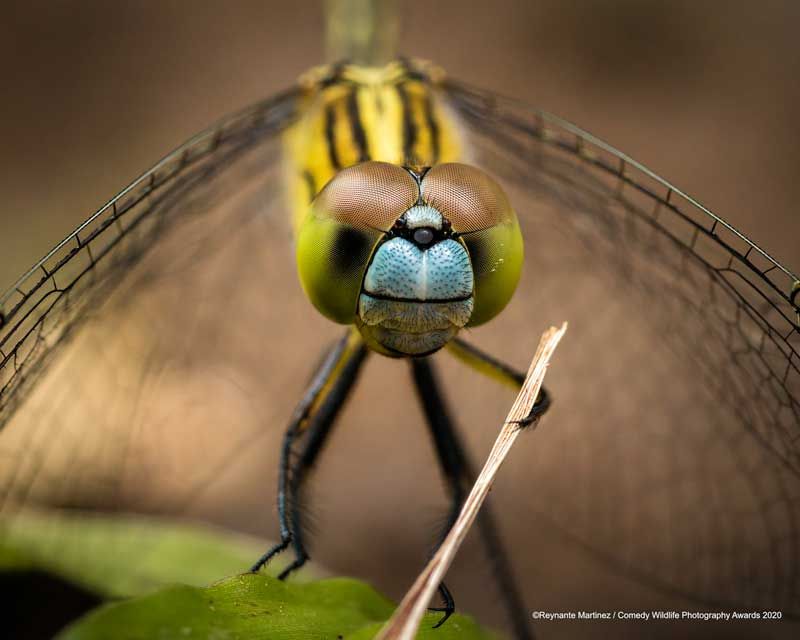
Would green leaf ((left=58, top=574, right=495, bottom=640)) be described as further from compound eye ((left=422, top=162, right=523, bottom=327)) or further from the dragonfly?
compound eye ((left=422, top=162, right=523, bottom=327))

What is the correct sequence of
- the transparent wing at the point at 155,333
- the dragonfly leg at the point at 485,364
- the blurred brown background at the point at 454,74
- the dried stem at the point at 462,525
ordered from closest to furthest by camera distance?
the dried stem at the point at 462,525 < the transparent wing at the point at 155,333 < the dragonfly leg at the point at 485,364 < the blurred brown background at the point at 454,74

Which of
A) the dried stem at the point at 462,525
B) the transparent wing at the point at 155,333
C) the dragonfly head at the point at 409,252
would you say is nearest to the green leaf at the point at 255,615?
the dried stem at the point at 462,525

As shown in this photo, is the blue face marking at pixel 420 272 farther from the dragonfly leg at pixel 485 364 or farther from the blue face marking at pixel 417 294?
the dragonfly leg at pixel 485 364

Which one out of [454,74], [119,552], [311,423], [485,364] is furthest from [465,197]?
[454,74]

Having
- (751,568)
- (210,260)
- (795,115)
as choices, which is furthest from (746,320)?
(795,115)

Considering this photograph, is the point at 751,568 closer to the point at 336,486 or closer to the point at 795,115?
the point at 336,486

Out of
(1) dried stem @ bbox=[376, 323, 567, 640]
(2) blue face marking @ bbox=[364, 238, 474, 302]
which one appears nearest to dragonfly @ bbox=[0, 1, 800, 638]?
(2) blue face marking @ bbox=[364, 238, 474, 302]

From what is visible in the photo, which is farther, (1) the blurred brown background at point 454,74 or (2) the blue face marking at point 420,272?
(1) the blurred brown background at point 454,74
